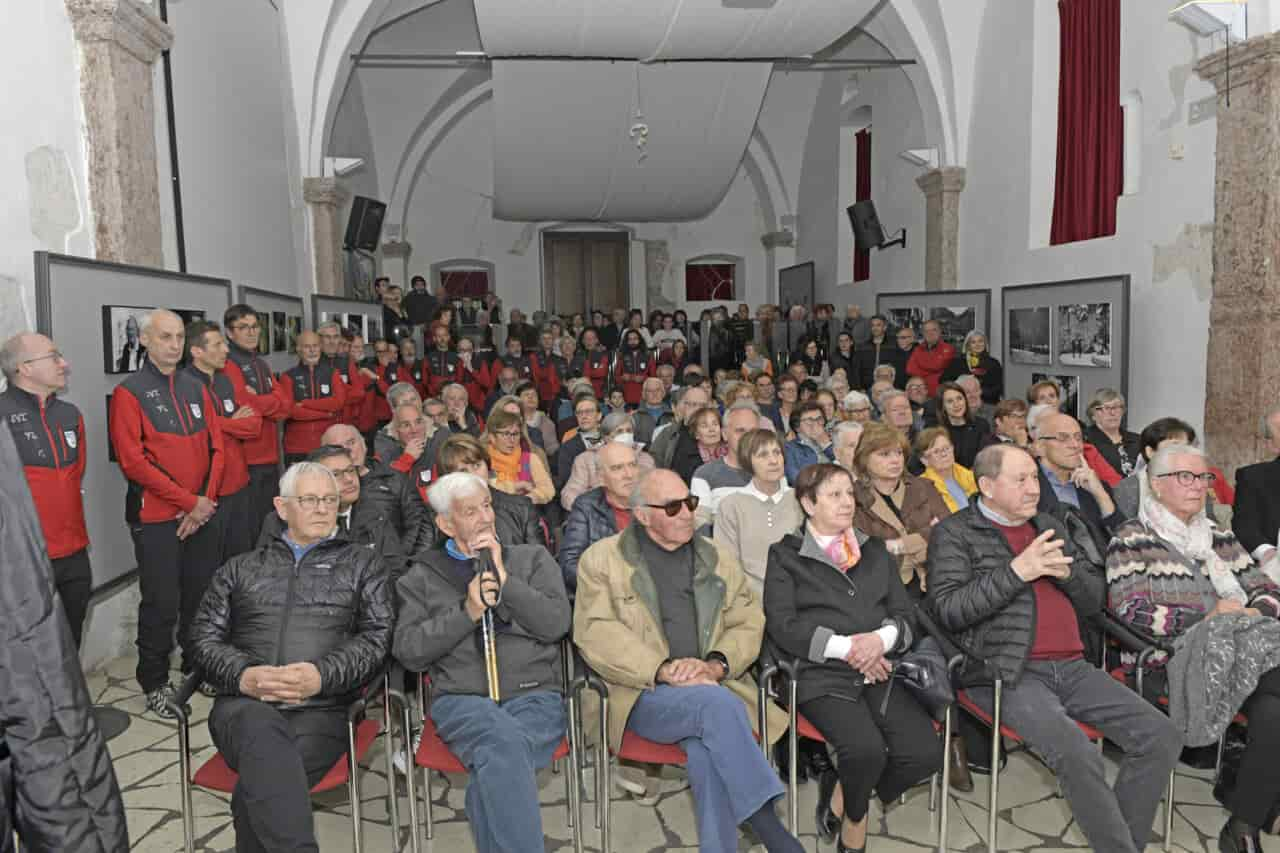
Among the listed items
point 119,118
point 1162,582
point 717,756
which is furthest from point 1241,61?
point 119,118

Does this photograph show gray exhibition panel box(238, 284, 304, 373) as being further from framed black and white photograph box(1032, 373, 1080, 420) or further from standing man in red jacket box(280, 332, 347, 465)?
framed black and white photograph box(1032, 373, 1080, 420)

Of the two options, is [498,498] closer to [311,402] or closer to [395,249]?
[311,402]

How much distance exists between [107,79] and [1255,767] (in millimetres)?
6354

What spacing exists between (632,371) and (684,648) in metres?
8.32

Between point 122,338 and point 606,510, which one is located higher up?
point 122,338

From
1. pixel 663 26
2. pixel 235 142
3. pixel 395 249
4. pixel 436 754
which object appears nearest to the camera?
pixel 436 754

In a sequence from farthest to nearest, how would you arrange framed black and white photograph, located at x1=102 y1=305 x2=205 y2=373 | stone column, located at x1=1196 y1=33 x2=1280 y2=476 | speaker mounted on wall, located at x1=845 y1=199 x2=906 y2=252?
speaker mounted on wall, located at x1=845 y1=199 x2=906 y2=252 → stone column, located at x1=1196 y1=33 x2=1280 y2=476 → framed black and white photograph, located at x1=102 y1=305 x2=205 y2=373

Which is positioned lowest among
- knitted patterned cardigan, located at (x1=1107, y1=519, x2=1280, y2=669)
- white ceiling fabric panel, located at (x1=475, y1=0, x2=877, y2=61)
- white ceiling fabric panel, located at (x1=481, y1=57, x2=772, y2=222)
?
knitted patterned cardigan, located at (x1=1107, y1=519, x2=1280, y2=669)

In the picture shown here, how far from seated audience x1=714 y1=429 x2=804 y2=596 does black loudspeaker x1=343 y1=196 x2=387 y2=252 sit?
9063mm

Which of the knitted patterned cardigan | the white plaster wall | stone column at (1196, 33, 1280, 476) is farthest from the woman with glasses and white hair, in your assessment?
the white plaster wall

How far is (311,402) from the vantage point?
7301 millimetres

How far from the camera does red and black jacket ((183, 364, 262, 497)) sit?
5.31m

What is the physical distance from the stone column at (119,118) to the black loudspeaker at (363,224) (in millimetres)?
6008

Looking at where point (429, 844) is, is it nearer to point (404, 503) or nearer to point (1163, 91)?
point (404, 503)
